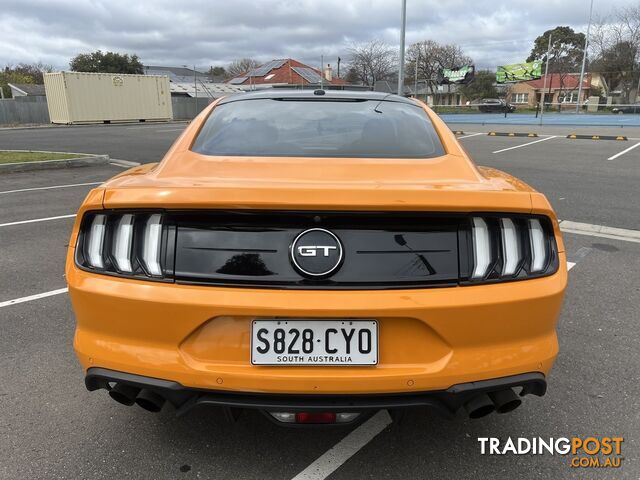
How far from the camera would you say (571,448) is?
2.31m

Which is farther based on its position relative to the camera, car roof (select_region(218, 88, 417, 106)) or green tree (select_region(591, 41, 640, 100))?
green tree (select_region(591, 41, 640, 100))

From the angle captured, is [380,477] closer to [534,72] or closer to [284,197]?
[284,197]

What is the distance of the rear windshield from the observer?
2502 millimetres

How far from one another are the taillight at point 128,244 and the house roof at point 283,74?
195 ft

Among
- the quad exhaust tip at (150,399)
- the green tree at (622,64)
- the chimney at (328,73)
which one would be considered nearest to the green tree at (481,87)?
the green tree at (622,64)

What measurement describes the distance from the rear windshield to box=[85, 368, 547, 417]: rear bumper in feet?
3.65

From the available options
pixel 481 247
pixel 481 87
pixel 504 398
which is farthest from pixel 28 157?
pixel 481 87

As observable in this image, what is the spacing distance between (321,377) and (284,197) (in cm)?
64

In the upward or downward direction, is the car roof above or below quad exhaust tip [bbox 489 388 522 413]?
above

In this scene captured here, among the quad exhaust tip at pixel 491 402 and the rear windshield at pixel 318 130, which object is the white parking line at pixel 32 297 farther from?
the quad exhaust tip at pixel 491 402

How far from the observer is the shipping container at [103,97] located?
33875 mm

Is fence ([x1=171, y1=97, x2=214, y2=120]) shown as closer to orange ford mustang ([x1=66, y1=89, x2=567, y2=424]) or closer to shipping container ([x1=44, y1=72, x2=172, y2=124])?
shipping container ([x1=44, y1=72, x2=172, y2=124])

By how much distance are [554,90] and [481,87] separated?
14136 mm

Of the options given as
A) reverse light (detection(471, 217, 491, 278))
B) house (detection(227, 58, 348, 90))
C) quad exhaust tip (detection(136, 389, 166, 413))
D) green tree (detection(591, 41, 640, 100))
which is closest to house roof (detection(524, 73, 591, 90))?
green tree (detection(591, 41, 640, 100))
